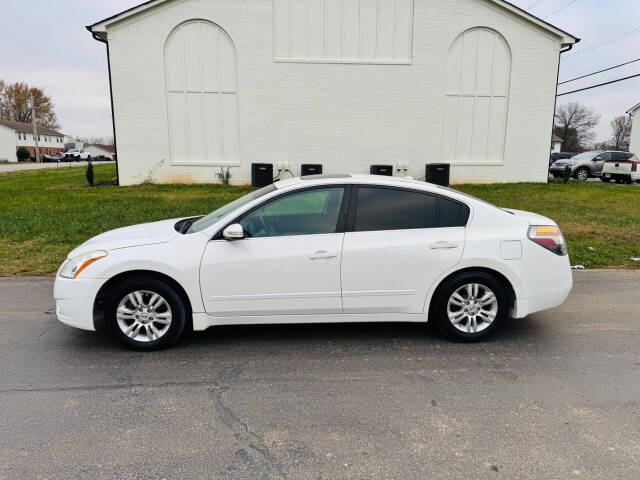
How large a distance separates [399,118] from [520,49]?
17.5 feet

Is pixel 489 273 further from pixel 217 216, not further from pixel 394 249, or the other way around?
pixel 217 216

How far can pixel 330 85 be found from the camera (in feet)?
57.9

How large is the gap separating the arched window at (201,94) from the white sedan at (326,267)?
14200 millimetres

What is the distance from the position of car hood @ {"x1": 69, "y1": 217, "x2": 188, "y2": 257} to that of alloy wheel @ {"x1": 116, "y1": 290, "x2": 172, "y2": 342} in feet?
1.47

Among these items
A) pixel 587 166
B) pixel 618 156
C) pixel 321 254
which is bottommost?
pixel 321 254

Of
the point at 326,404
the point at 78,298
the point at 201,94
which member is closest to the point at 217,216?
the point at 78,298

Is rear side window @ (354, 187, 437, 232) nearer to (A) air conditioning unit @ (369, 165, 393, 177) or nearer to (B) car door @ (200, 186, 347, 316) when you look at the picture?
(B) car door @ (200, 186, 347, 316)

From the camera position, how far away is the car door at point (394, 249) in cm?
404

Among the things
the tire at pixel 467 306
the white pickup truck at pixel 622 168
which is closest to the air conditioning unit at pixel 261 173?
the tire at pixel 467 306

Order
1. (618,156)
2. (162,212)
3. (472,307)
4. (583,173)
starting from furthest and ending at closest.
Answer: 1. (583,173)
2. (618,156)
3. (162,212)
4. (472,307)

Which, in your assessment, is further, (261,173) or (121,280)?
(261,173)

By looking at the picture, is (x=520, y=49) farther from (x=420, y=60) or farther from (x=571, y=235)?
(x=571, y=235)

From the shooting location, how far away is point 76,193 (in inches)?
601

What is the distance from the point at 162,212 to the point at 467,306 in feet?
28.7
